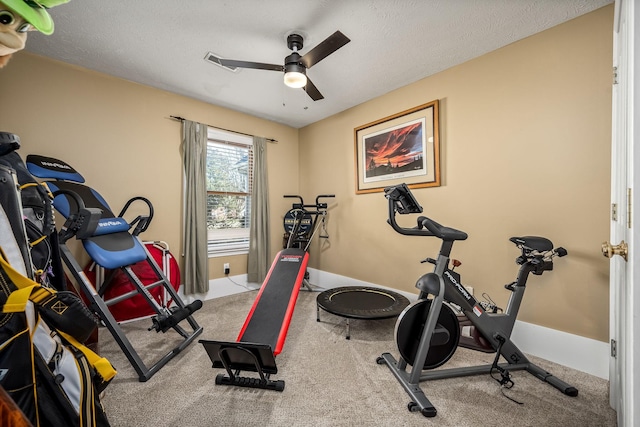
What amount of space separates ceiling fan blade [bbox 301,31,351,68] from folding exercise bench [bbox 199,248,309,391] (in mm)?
1721

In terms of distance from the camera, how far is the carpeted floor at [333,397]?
1.42m

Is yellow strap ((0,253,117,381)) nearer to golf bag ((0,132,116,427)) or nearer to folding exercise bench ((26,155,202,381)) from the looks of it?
golf bag ((0,132,116,427))

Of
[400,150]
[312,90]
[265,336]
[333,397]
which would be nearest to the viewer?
[333,397]

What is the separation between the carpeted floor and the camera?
1420 millimetres

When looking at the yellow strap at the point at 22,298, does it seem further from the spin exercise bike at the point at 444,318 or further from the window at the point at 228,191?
the window at the point at 228,191

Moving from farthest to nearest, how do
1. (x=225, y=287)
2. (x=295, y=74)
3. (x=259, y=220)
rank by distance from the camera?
1. (x=259, y=220)
2. (x=225, y=287)
3. (x=295, y=74)

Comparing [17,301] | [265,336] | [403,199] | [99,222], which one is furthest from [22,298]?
[403,199]

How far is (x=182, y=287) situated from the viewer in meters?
3.25

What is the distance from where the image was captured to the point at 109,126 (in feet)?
9.21

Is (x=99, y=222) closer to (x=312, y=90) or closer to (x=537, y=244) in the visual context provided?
(x=312, y=90)

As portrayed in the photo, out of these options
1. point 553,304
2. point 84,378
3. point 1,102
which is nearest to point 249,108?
point 1,102

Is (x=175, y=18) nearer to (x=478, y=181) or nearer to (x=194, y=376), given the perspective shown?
(x=194, y=376)

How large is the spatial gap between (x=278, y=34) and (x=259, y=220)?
7.86 ft

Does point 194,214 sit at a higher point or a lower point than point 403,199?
lower
